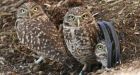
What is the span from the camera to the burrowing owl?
6234 millimetres

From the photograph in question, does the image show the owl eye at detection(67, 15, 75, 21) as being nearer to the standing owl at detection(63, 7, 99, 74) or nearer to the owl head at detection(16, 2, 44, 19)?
the standing owl at detection(63, 7, 99, 74)

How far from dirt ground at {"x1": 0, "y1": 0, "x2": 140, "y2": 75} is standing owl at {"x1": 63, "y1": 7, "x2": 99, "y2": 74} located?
0.95ft

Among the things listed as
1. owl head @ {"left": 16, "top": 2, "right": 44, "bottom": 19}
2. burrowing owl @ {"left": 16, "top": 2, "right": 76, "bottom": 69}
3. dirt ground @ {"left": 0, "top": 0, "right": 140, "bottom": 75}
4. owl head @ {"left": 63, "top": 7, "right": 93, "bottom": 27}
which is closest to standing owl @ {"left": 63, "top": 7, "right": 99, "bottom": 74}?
owl head @ {"left": 63, "top": 7, "right": 93, "bottom": 27}

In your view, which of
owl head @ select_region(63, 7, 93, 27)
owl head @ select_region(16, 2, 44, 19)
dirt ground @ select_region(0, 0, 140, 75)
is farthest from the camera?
owl head @ select_region(16, 2, 44, 19)

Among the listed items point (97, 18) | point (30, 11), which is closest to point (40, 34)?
point (30, 11)

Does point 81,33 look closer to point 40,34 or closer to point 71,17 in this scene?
point 71,17

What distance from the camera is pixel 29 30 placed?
21.1 ft

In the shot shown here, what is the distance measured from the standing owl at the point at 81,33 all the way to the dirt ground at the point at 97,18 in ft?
0.95

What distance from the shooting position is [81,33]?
604 cm

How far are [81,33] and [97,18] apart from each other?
4.10ft

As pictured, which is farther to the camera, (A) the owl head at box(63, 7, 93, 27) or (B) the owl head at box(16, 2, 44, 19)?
(B) the owl head at box(16, 2, 44, 19)

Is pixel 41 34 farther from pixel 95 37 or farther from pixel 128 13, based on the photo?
pixel 128 13

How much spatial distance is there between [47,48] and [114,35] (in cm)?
83

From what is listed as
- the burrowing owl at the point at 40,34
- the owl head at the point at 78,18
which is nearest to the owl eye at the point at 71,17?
the owl head at the point at 78,18
